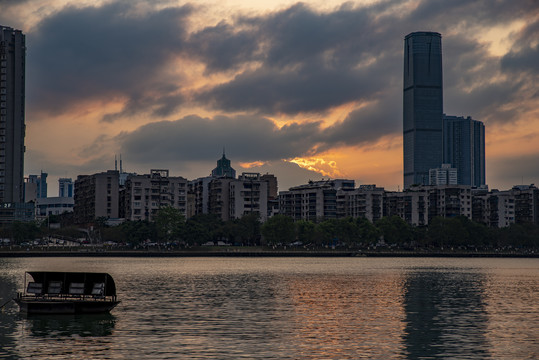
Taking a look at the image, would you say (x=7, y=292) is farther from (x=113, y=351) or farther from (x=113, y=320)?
(x=113, y=351)

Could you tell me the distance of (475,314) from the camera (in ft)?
244

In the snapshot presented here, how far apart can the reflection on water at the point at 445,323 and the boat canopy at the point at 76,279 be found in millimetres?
26815

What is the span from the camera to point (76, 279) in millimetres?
69500

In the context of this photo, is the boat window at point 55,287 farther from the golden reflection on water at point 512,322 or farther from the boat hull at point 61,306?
the golden reflection on water at point 512,322

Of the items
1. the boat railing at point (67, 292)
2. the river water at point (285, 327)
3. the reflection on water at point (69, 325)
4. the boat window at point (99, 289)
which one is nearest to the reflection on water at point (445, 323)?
the river water at point (285, 327)

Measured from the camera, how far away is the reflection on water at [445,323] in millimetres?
51156

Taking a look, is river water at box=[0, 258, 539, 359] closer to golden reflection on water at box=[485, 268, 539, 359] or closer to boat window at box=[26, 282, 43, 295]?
golden reflection on water at box=[485, 268, 539, 359]

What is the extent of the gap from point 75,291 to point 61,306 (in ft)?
10.3

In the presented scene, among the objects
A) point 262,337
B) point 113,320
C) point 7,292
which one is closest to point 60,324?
point 113,320

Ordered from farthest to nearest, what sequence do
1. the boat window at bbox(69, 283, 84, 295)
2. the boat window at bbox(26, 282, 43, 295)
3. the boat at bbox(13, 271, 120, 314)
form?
the boat window at bbox(26, 282, 43, 295), the boat window at bbox(69, 283, 84, 295), the boat at bbox(13, 271, 120, 314)

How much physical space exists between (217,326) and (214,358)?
15.3m

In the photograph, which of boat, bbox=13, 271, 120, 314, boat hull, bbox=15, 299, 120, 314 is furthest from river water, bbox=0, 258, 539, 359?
boat, bbox=13, 271, 120, 314

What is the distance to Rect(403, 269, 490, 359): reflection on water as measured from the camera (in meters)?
51.2

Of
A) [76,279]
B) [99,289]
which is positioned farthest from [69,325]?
[76,279]
